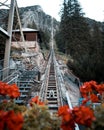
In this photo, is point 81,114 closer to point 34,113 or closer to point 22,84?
point 34,113

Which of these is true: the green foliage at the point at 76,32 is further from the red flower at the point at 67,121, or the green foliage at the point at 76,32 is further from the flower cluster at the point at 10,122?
the flower cluster at the point at 10,122

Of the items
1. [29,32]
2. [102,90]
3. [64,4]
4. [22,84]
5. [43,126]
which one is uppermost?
[64,4]

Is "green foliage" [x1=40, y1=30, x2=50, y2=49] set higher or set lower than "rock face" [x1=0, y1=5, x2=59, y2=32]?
lower

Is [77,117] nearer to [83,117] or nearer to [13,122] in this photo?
[83,117]

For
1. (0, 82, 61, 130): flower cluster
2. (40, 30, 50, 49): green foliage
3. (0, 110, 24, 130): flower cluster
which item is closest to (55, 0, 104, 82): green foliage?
(40, 30, 50, 49): green foliage

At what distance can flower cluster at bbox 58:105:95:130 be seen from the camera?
3.67 metres

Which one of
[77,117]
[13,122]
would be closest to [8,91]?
[13,122]

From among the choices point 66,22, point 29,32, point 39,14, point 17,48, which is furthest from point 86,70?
point 39,14

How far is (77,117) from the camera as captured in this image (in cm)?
372

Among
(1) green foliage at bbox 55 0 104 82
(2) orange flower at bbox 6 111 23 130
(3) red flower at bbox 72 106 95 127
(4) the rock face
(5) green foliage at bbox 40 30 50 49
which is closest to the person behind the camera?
(2) orange flower at bbox 6 111 23 130

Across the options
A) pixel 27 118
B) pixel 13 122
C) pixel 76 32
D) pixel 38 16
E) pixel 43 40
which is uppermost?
pixel 38 16

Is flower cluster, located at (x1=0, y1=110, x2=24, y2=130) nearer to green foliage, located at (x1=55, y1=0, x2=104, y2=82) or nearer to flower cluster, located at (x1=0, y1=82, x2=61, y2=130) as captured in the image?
flower cluster, located at (x1=0, y1=82, x2=61, y2=130)

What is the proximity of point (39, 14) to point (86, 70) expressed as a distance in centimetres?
11055

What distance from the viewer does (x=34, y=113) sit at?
13.1ft
